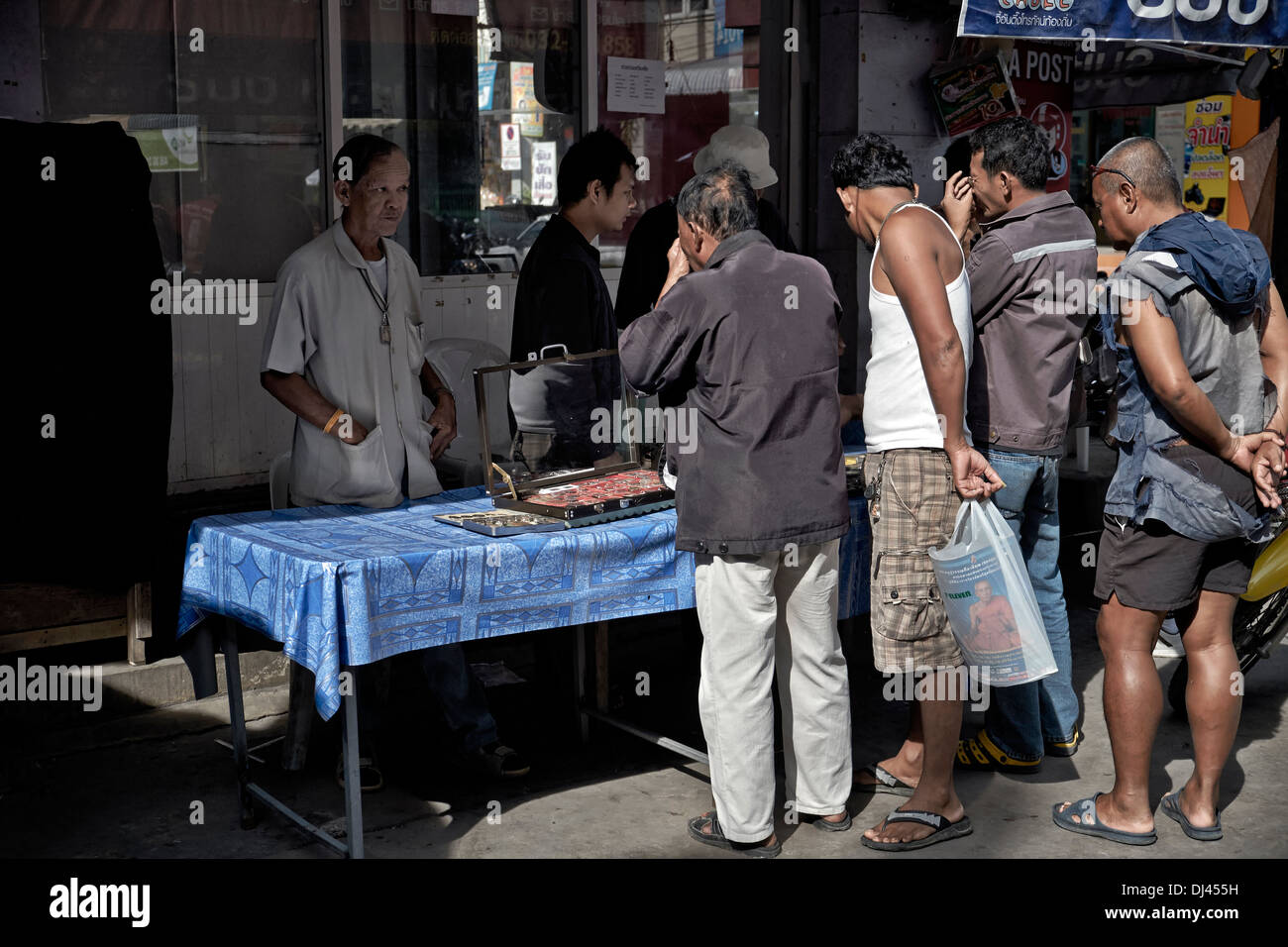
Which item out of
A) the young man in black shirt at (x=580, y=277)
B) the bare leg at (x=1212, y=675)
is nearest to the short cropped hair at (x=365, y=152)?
the young man in black shirt at (x=580, y=277)

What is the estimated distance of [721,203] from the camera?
400 cm

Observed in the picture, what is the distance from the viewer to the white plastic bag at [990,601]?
3988 millimetres

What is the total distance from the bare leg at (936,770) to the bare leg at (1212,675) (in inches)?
27.7

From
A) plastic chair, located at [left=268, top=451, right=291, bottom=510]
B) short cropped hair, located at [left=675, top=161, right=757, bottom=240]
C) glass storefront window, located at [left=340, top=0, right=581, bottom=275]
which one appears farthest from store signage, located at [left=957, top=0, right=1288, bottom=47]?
plastic chair, located at [left=268, top=451, right=291, bottom=510]

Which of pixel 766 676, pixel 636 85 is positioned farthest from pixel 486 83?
pixel 766 676

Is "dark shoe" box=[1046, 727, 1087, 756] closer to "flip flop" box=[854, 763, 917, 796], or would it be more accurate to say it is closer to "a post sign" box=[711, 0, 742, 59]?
"flip flop" box=[854, 763, 917, 796]

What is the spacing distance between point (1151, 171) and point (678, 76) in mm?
3894

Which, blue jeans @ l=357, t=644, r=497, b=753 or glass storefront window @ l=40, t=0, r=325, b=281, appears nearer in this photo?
blue jeans @ l=357, t=644, r=497, b=753

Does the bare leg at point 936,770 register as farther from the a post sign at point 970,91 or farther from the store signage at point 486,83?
the store signage at point 486,83

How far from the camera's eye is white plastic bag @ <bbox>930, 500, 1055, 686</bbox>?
399 cm

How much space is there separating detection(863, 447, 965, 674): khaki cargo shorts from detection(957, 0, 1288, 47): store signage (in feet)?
7.94

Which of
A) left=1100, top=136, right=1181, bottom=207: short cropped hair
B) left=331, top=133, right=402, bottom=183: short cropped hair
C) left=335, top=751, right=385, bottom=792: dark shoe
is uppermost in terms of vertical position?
left=331, top=133, right=402, bottom=183: short cropped hair
